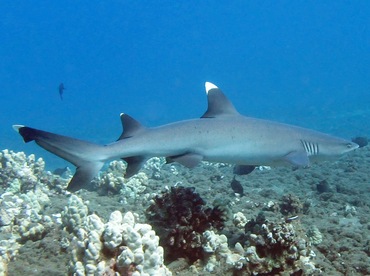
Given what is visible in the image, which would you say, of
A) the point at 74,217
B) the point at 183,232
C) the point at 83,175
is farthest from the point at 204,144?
the point at 74,217

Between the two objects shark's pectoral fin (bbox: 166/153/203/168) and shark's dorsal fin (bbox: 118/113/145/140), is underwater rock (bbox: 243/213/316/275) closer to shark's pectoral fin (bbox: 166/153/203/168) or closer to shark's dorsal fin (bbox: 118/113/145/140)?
shark's pectoral fin (bbox: 166/153/203/168)

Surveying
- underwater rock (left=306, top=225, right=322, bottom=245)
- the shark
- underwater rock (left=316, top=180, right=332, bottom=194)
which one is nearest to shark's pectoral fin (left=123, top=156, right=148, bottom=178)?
the shark

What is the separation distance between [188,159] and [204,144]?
1.15 feet

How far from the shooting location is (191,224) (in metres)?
5.03

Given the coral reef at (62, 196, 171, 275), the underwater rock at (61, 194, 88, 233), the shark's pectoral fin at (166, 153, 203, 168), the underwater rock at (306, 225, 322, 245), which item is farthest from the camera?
the underwater rock at (61, 194, 88, 233)

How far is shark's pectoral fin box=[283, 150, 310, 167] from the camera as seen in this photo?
228 inches

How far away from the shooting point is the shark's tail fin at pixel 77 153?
14.7 feet

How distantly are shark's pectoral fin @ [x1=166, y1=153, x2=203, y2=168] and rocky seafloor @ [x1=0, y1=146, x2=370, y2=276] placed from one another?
466mm

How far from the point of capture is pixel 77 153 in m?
4.66

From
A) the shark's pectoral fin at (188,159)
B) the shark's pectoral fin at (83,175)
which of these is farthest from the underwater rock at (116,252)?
the shark's pectoral fin at (188,159)

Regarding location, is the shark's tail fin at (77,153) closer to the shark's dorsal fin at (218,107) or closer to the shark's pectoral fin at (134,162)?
the shark's pectoral fin at (134,162)

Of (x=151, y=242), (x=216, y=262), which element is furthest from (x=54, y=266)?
(x=216, y=262)

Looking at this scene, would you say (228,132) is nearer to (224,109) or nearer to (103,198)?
(224,109)

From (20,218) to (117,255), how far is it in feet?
11.5
